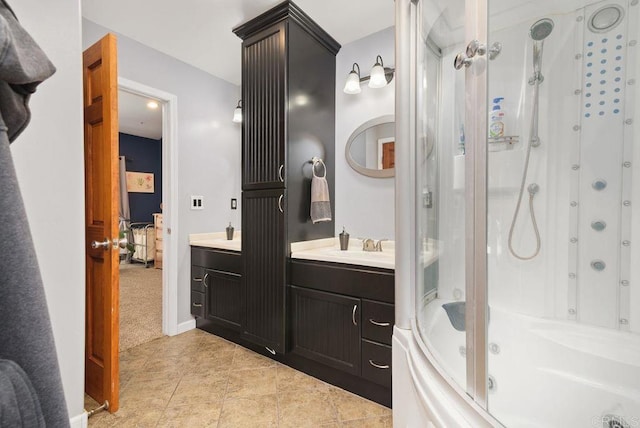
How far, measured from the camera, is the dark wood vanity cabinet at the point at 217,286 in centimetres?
235

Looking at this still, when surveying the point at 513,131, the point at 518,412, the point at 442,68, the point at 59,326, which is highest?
the point at 442,68

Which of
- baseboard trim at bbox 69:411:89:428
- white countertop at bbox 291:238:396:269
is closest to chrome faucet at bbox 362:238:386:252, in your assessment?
white countertop at bbox 291:238:396:269

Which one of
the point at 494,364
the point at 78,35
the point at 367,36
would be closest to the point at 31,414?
the point at 494,364

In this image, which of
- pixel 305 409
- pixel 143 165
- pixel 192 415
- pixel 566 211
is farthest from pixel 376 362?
pixel 143 165

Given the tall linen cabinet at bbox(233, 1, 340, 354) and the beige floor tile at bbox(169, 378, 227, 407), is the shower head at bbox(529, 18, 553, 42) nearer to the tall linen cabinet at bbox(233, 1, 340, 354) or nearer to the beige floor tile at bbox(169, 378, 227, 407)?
the tall linen cabinet at bbox(233, 1, 340, 354)

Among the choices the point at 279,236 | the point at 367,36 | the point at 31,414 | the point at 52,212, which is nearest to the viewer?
the point at 31,414

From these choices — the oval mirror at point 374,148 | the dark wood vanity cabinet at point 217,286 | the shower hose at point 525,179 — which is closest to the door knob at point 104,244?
the dark wood vanity cabinet at point 217,286

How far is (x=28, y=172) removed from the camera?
51.1 inches

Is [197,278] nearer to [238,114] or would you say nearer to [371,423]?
[238,114]

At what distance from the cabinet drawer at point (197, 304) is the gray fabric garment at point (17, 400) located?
2308mm

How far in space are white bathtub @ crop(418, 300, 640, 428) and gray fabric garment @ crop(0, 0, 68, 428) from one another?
0.97 m

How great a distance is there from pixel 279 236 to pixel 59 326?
1.19 meters

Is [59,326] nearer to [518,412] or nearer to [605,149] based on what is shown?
[518,412]

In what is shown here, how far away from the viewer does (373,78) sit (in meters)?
2.11
